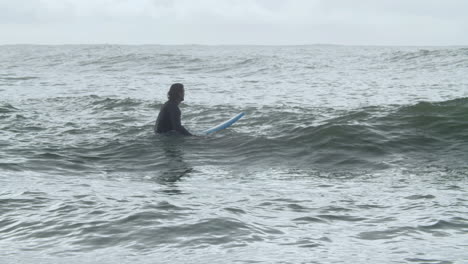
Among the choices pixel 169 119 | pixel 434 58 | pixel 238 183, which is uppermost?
pixel 434 58

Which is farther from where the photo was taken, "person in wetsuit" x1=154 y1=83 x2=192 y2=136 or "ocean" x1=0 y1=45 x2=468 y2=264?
"person in wetsuit" x1=154 y1=83 x2=192 y2=136

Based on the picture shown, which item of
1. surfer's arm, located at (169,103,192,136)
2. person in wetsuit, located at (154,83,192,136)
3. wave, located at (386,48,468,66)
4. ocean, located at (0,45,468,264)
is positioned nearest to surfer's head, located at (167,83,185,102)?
person in wetsuit, located at (154,83,192,136)

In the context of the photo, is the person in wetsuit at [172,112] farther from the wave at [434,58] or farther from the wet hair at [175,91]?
the wave at [434,58]

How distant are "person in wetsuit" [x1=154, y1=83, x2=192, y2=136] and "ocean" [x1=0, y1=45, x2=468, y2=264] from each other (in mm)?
254

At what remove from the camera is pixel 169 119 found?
13.1 m

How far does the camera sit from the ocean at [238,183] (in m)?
6.21

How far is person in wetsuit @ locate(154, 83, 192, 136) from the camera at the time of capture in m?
12.8

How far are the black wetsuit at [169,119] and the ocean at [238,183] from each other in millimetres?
237

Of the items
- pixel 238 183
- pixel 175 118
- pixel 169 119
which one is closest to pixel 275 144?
pixel 175 118

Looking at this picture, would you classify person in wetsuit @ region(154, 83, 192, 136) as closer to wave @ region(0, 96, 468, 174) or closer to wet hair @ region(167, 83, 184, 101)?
wet hair @ region(167, 83, 184, 101)

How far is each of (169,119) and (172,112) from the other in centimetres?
24

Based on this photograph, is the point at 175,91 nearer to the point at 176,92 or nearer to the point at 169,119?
the point at 176,92

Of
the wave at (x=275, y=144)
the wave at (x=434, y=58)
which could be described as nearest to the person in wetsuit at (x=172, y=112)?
the wave at (x=275, y=144)

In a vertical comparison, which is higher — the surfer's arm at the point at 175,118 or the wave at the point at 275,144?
the surfer's arm at the point at 175,118
